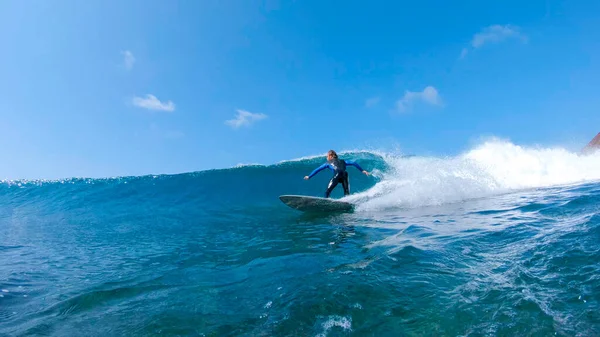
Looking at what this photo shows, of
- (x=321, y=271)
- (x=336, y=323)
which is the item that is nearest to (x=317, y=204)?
(x=321, y=271)

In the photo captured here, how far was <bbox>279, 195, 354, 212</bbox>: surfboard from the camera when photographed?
11312 millimetres

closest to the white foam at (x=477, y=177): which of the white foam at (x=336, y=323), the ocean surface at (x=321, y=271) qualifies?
the ocean surface at (x=321, y=271)

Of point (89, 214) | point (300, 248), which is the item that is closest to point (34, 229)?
point (89, 214)

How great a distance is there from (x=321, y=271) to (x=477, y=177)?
11.6 m

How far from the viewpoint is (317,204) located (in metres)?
11.5

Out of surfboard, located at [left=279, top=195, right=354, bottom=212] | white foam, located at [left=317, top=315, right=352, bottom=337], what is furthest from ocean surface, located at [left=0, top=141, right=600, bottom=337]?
surfboard, located at [left=279, top=195, right=354, bottom=212]

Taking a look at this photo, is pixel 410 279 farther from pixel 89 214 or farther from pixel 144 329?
pixel 89 214

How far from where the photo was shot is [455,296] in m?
3.79

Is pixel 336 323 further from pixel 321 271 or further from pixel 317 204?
pixel 317 204

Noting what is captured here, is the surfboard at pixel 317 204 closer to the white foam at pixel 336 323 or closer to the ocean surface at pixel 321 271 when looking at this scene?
the ocean surface at pixel 321 271

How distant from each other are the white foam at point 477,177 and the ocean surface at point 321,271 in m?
0.14

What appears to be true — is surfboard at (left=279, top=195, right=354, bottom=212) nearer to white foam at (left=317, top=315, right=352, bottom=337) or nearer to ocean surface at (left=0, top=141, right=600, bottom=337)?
ocean surface at (left=0, top=141, right=600, bottom=337)

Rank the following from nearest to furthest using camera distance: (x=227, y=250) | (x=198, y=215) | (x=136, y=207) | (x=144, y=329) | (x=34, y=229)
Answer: (x=144, y=329) < (x=227, y=250) < (x=34, y=229) < (x=198, y=215) < (x=136, y=207)

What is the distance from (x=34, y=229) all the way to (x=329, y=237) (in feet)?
32.5
